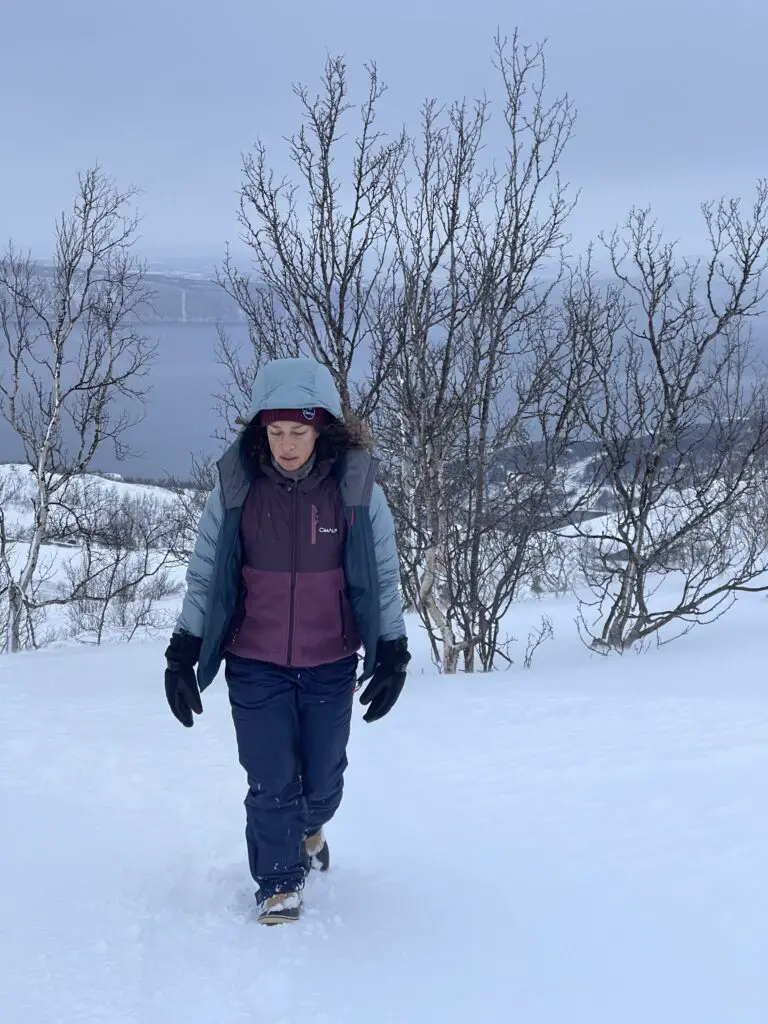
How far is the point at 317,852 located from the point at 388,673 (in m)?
0.76

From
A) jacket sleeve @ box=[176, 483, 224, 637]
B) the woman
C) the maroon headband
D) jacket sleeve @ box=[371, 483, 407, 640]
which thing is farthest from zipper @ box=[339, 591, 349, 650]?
the maroon headband

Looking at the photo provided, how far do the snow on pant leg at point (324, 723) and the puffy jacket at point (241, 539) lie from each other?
0.16 m

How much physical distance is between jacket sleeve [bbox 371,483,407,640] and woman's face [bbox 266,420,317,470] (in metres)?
0.25

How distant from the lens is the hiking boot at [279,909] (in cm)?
267

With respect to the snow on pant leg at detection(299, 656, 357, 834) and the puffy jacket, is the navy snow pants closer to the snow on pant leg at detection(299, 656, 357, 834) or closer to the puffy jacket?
the snow on pant leg at detection(299, 656, 357, 834)

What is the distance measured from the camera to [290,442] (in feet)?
8.54

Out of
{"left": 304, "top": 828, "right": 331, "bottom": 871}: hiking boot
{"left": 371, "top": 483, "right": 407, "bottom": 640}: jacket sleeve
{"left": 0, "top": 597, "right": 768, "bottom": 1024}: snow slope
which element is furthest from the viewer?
{"left": 304, "top": 828, "right": 331, "bottom": 871}: hiking boot

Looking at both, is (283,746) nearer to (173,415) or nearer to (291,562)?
(291,562)

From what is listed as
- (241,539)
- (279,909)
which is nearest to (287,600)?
(241,539)

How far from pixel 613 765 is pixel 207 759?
199cm

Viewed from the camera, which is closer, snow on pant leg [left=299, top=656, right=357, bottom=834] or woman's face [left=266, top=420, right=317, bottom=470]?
woman's face [left=266, top=420, right=317, bottom=470]

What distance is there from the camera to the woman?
8.68 ft

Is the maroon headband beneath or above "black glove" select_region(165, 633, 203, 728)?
above

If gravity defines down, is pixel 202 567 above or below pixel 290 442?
below
